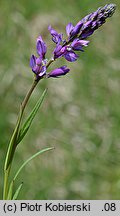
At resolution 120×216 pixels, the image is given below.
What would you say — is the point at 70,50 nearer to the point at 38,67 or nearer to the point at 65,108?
the point at 38,67

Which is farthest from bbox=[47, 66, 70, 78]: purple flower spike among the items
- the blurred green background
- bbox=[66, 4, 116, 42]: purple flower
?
the blurred green background

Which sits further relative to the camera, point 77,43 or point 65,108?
point 65,108

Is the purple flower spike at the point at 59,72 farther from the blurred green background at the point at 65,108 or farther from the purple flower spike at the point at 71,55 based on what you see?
the blurred green background at the point at 65,108

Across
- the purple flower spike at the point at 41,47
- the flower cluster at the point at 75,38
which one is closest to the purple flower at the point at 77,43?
the flower cluster at the point at 75,38

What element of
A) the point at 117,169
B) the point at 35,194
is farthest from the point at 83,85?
the point at 35,194

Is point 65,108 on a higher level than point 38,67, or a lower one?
higher

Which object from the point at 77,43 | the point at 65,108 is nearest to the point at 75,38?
the point at 77,43

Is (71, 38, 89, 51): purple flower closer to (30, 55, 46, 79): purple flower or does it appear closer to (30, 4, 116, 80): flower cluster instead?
(30, 4, 116, 80): flower cluster

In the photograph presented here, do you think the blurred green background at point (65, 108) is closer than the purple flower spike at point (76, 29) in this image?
No
